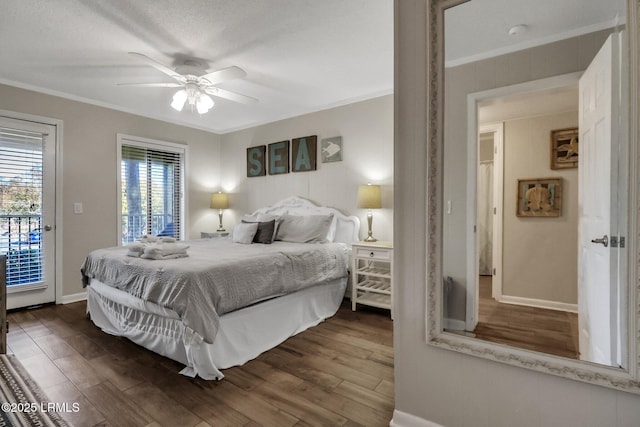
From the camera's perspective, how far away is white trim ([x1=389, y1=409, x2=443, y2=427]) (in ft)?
4.80

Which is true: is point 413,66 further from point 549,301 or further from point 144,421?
point 144,421

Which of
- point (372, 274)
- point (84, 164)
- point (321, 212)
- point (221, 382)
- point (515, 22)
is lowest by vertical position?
point (221, 382)

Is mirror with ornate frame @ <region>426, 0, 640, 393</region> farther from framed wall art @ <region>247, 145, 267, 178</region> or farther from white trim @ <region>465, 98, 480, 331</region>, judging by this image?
framed wall art @ <region>247, 145, 267, 178</region>

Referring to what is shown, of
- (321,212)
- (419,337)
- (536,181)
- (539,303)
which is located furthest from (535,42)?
(321,212)

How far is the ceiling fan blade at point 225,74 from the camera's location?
8.55 ft

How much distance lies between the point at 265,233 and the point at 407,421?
2525mm

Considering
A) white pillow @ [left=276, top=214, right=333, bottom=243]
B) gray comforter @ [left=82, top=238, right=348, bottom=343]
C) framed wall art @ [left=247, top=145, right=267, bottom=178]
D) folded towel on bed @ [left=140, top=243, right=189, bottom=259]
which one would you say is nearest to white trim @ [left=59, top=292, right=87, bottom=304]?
gray comforter @ [left=82, top=238, right=348, bottom=343]

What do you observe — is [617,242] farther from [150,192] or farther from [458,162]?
[150,192]

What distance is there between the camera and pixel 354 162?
3951 millimetres

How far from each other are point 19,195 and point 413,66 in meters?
4.31

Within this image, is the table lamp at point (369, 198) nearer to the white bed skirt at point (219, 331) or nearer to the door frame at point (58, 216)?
the white bed skirt at point (219, 331)

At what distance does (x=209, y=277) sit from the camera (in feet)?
7.07

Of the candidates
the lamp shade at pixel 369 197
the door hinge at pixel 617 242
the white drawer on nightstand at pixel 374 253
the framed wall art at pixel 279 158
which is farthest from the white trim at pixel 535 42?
the framed wall art at pixel 279 158

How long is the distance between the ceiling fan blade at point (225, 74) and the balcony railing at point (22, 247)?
2.72 meters
